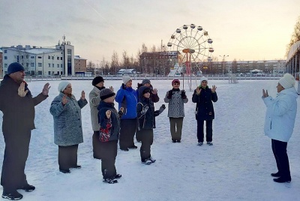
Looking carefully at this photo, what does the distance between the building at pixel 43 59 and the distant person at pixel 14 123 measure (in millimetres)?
83372

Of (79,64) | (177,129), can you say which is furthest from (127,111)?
(79,64)

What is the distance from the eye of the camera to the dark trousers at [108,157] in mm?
4539

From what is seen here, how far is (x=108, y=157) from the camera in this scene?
4578 mm

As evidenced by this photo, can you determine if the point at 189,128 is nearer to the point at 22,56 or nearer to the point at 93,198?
the point at 93,198

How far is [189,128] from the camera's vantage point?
9219 millimetres

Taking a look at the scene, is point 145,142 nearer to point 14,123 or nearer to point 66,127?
point 66,127

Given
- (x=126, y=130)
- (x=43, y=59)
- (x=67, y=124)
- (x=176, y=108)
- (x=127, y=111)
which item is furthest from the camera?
(x=43, y=59)

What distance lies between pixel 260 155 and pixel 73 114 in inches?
150

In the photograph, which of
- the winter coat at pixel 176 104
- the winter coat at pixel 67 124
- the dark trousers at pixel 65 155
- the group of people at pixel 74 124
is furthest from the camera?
the winter coat at pixel 176 104

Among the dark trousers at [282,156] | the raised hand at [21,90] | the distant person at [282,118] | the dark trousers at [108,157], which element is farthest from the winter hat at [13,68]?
the dark trousers at [282,156]

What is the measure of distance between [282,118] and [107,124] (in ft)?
8.49

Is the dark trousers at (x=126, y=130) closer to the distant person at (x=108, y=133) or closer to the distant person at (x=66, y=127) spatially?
the distant person at (x=66, y=127)

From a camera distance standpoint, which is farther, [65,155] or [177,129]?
[177,129]

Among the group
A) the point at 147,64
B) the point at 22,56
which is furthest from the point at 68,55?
the point at 147,64
